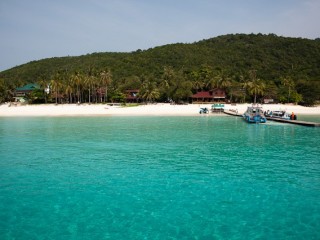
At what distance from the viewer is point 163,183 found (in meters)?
12.5

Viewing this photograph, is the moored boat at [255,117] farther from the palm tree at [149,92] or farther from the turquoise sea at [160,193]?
the palm tree at [149,92]

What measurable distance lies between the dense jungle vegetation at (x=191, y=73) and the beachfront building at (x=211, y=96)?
1.91 metres

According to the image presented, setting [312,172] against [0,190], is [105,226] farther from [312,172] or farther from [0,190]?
[312,172]

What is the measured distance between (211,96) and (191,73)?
Result: 16.2 m

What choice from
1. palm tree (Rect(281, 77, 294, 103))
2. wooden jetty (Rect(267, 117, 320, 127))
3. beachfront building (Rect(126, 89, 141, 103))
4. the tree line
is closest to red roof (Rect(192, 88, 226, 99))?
the tree line

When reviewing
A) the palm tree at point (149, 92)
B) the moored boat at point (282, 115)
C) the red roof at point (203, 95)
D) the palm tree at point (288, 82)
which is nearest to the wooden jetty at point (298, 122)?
the moored boat at point (282, 115)

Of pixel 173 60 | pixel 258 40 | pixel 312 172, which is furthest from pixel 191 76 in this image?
pixel 312 172

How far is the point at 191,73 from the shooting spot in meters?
97.2

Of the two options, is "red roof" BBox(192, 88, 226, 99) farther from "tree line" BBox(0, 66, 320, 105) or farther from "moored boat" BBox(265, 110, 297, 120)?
"moored boat" BBox(265, 110, 297, 120)

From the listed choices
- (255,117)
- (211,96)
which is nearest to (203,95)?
(211,96)

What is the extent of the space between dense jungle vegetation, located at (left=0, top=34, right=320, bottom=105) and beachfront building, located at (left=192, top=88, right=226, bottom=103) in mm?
1910

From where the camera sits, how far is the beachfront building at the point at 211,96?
83.8 meters

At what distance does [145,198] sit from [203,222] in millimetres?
2666

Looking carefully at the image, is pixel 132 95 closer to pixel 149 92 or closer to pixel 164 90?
pixel 164 90
